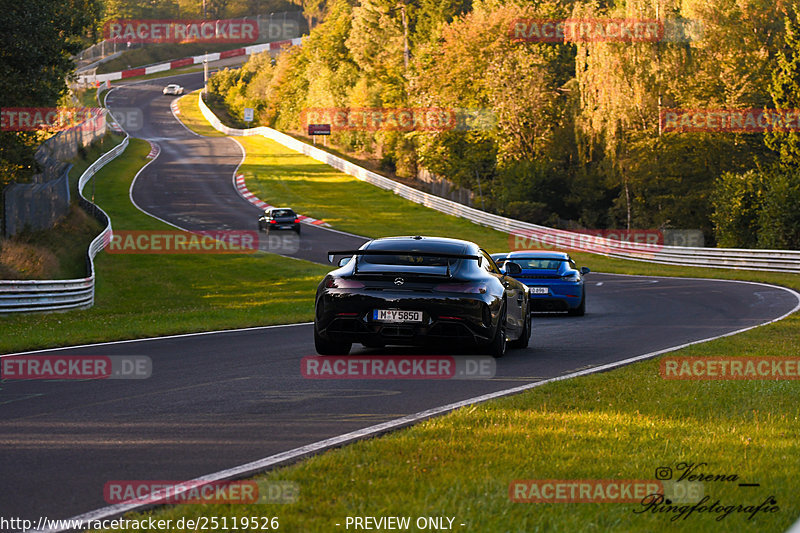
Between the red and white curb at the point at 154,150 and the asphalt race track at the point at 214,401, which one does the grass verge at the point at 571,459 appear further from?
the red and white curb at the point at 154,150

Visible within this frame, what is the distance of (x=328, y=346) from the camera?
11820 mm

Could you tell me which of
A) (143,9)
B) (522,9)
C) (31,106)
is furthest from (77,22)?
(143,9)

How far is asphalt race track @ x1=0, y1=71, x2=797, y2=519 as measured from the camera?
6.08m

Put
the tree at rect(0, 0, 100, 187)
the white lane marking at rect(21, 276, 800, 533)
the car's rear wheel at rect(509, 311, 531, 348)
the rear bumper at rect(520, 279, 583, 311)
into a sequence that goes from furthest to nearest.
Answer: the tree at rect(0, 0, 100, 187)
the rear bumper at rect(520, 279, 583, 311)
the car's rear wheel at rect(509, 311, 531, 348)
the white lane marking at rect(21, 276, 800, 533)

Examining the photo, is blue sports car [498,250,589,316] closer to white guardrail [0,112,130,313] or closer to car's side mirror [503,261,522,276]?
car's side mirror [503,261,522,276]

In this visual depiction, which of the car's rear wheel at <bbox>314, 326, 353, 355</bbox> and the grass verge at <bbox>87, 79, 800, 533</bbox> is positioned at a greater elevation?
the grass verge at <bbox>87, 79, 800, 533</bbox>

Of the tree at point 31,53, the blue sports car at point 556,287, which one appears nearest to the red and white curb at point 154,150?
the tree at point 31,53

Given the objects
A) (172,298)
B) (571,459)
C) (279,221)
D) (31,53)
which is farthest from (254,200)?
(571,459)

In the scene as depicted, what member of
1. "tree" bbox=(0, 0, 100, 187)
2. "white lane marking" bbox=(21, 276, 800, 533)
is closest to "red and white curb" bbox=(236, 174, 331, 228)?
"tree" bbox=(0, 0, 100, 187)

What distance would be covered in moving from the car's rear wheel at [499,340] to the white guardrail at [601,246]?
94.9 ft

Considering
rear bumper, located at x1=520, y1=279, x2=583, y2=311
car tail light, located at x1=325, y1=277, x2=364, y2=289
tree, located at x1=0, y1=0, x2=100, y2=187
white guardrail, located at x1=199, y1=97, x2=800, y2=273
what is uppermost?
tree, located at x1=0, y1=0, x2=100, y2=187

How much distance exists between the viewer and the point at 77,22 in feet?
105

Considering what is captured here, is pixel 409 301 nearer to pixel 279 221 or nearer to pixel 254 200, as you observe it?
pixel 279 221

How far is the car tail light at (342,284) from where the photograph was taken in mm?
11227
